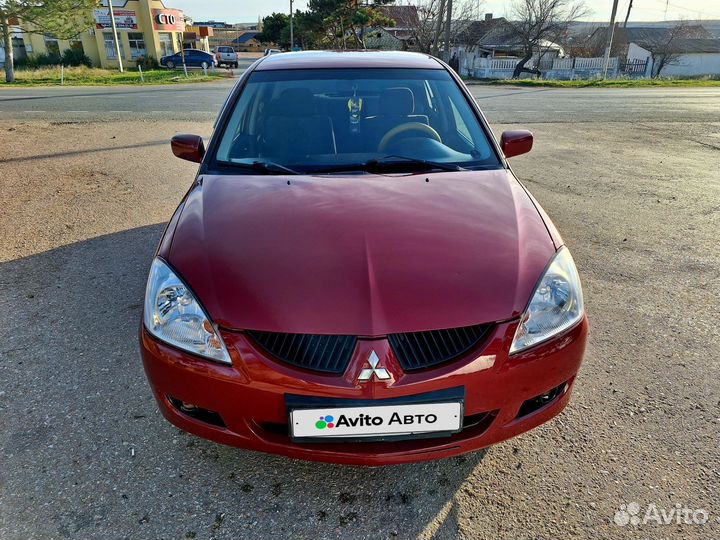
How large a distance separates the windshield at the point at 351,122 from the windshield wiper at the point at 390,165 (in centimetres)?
1

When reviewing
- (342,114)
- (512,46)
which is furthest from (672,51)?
(342,114)

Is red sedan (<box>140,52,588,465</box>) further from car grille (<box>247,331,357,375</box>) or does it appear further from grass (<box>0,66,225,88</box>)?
grass (<box>0,66,225,88</box>)

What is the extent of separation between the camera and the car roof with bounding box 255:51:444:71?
3111mm

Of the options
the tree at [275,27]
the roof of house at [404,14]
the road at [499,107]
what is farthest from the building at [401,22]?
the road at [499,107]

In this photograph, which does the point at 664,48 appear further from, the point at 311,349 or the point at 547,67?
the point at 311,349

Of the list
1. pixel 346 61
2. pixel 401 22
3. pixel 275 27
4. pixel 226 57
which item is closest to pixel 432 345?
pixel 346 61

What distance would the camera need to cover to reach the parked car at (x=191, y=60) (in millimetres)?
36344

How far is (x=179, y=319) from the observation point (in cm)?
173

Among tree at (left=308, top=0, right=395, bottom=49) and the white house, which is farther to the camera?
the white house

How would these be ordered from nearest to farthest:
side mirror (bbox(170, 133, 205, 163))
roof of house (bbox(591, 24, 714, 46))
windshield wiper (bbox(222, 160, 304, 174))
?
windshield wiper (bbox(222, 160, 304, 174)), side mirror (bbox(170, 133, 205, 163)), roof of house (bbox(591, 24, 714, 46))

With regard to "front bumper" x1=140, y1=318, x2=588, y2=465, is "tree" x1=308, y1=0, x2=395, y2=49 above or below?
above

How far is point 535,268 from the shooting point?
1.83 meters

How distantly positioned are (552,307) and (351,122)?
64.5 inches

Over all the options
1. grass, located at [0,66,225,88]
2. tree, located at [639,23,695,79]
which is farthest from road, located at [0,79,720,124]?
tree, located at [639,23,695,79]
